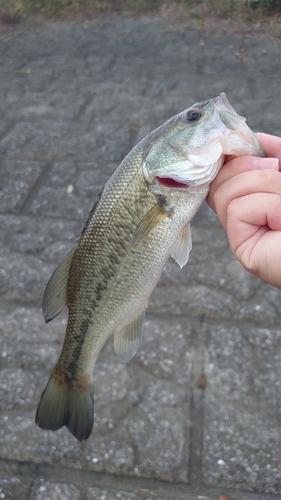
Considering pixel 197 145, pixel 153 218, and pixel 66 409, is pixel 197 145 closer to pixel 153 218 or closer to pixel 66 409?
pixel 153 218

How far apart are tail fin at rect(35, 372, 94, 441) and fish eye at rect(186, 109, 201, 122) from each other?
1.10 m

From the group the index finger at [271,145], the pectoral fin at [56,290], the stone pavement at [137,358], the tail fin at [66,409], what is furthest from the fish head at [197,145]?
the stone pavement at [137,358]

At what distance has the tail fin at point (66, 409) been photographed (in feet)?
5.60

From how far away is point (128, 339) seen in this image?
172cm

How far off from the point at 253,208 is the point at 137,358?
53.3 inches

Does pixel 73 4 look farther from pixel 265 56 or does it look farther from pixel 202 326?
pixel 202 326

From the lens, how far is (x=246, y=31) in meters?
7.20

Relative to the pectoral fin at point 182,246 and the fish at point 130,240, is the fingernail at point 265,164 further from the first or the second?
the pectoral fin at point 182,246

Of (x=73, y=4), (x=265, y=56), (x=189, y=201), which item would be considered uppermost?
(x=189, y=201)

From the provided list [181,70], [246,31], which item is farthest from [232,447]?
[246,31]

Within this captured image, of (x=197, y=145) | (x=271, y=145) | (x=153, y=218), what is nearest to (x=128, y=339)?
(x=153, y=218)

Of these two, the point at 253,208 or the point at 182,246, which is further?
the point at 182,246

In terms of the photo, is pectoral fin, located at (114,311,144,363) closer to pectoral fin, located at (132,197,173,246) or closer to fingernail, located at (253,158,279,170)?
pectoral fin, located at (132,197,173,246)

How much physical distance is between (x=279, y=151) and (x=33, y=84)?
4.92 m
